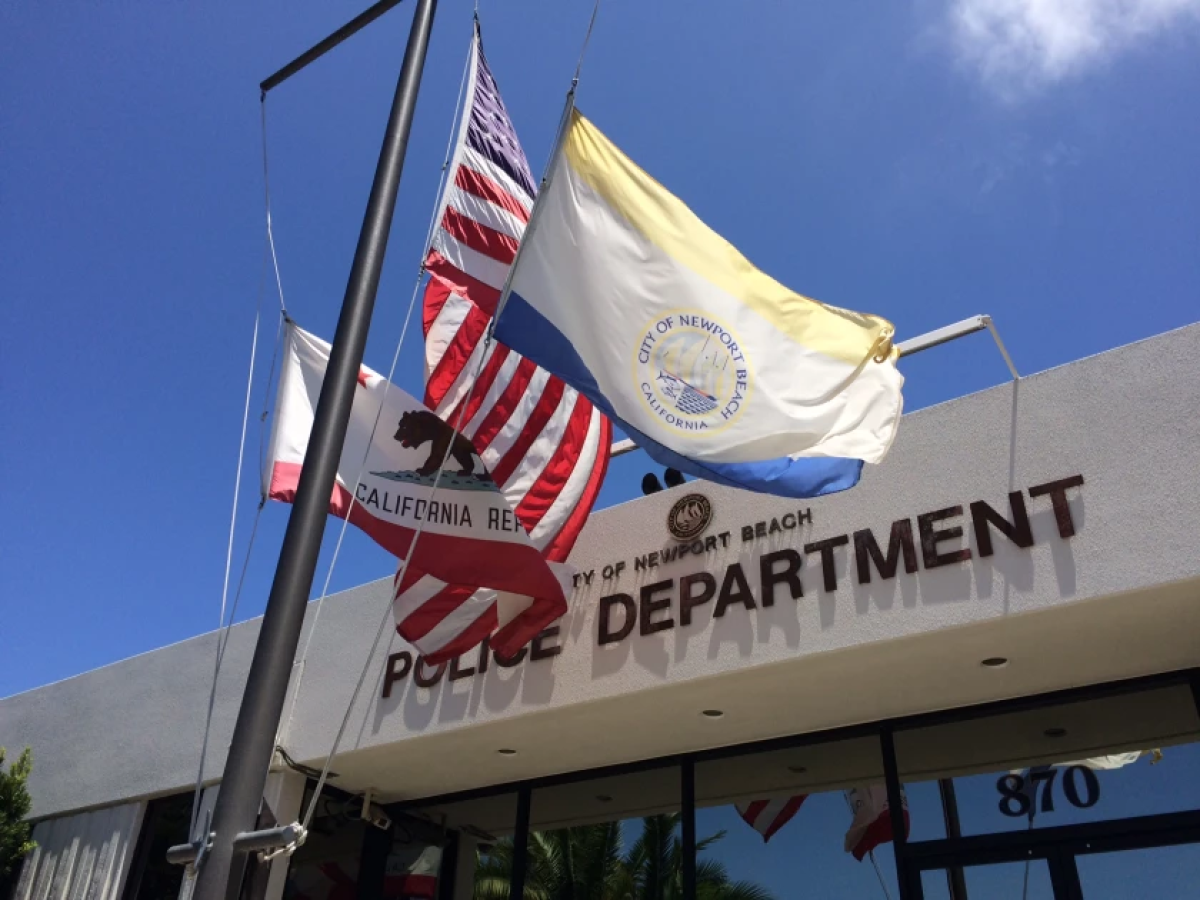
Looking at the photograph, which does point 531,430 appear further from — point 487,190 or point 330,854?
point 330,854

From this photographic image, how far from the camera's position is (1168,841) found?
A: 6.14 metres

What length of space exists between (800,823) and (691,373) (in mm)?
3812

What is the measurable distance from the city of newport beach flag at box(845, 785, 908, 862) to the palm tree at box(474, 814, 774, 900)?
0.74 m

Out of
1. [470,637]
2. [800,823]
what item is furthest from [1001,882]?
[470,637]

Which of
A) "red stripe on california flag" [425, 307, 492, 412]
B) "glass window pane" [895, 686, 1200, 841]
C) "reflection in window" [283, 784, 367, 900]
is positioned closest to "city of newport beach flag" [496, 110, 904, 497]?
"red stripe on california flag" [425, 307, 492, 412]

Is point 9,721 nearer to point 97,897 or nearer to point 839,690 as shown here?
point 97,897

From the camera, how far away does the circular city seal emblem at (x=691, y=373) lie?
515cm

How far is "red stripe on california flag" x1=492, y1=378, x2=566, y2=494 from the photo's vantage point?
5832 mm

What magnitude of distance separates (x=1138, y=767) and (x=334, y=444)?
5.27 metres

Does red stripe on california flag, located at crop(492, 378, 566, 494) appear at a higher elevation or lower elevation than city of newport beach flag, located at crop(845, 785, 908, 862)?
higher

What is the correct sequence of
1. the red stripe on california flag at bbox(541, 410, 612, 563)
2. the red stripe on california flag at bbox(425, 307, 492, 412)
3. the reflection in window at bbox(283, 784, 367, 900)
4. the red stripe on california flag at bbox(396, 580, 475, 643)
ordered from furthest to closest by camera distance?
the reflection in window at bbox(283, 784, 367, 900) < the red stripe on california flag at bbox(396, 580, 475, 643) < the red stripe on california flag at bbox(541, 410, 612, 563) < the red stripe on california flag at bbox(425, 307, 492, 412)

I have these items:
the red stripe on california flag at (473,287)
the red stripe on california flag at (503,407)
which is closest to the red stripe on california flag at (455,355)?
the red stripe on california flag at (503,407)

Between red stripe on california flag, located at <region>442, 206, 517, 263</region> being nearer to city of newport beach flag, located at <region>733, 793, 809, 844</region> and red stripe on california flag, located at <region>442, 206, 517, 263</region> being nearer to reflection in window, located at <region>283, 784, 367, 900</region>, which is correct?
city of newport beach flag, located at <region>733, 793, 809, 844</region>

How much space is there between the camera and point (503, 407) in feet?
20.0
